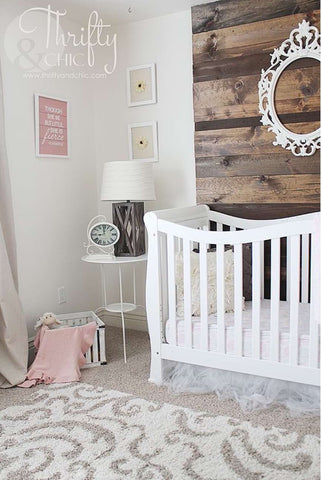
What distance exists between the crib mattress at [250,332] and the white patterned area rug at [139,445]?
36 centimetres

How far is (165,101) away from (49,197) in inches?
39.4

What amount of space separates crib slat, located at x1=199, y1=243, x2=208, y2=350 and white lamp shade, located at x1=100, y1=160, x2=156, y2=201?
2.24 ft

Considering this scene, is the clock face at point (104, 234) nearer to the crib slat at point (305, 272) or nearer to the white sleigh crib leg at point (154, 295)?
the white sleigh crib leg at point (154, 295)

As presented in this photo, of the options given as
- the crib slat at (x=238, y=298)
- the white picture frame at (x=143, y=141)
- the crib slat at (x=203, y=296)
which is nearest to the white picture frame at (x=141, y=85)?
the white picture frame at (x=143, y=141)

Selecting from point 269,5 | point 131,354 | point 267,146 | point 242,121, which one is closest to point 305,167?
point 267,146

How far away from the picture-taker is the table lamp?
300 centimetres

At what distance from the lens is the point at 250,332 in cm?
244

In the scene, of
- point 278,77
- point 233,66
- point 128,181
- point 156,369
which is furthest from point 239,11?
point 156,369

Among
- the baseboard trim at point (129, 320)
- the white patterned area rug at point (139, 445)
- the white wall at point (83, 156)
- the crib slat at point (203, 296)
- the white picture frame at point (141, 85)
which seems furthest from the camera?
the baseboard trim at point (129, 320)

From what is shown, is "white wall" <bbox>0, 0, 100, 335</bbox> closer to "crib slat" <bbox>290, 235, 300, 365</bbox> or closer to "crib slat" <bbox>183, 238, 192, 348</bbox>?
"crib slat" <bbox>183, 238, 192, 348</bbox>

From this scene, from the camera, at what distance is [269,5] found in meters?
2.90

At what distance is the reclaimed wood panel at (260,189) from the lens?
2.91 m

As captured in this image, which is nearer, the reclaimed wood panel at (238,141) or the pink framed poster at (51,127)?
the reclaimed wood panel at (238,141)

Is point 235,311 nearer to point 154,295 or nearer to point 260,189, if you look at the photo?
point 154,295
